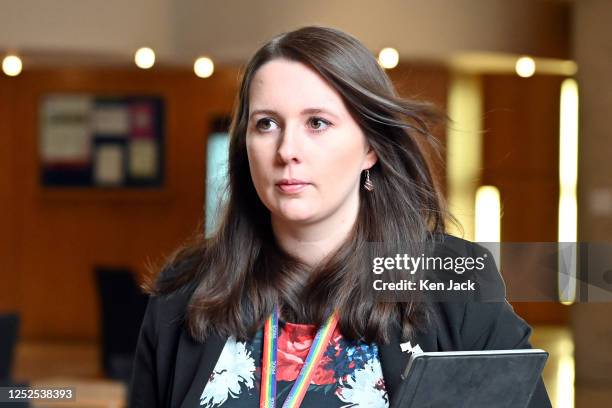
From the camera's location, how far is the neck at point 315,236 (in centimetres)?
144

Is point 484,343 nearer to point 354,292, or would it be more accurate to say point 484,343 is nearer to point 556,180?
point 354,292

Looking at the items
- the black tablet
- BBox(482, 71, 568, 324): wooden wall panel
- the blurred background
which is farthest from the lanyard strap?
BBox(482, 71, 568, 324): wooden wall panel

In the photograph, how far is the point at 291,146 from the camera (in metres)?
1.34

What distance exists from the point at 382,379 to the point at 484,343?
0.15 m

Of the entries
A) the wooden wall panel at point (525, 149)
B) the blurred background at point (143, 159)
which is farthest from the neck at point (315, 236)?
the wooden wall panel at point (525, 149)

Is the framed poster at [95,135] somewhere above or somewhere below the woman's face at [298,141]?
above

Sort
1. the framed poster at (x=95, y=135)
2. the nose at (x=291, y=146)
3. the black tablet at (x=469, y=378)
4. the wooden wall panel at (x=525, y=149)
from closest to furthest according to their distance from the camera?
the black tablet at (x=469, y=378) → the nose at (x=291, y=146) → the wooden wall panel at (x=525, y=149) → the framed poster at (x=95, y=135)

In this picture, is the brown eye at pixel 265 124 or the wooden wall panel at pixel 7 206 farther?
the wooden wall panel at pixel 7 206

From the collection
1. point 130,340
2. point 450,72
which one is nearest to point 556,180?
point 450,72

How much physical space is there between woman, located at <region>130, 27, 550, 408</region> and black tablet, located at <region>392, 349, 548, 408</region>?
0.52 feet

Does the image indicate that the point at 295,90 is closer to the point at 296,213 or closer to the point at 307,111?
the point at 307,111

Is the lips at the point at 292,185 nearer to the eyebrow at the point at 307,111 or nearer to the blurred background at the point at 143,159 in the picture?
the eyebrow at the point at 307,111

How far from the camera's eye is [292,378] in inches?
55.0

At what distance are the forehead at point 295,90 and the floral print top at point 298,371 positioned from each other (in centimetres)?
31
